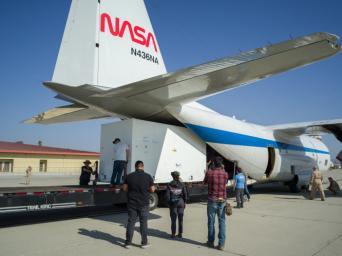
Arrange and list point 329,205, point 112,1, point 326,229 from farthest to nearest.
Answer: point 329,205 < point 112,1 < point 326,229

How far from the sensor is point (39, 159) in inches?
1545

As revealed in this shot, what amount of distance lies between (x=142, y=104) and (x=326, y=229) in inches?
247

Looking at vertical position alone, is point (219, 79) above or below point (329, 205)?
above

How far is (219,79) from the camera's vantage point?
29.1ft

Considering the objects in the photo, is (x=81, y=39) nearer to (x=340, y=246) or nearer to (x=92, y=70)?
(x=92, y=70)

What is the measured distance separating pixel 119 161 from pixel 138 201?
369cm

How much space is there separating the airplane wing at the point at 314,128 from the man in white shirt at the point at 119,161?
9.84 meters

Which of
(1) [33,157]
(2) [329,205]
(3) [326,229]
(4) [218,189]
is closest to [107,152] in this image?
(4) [218,189]

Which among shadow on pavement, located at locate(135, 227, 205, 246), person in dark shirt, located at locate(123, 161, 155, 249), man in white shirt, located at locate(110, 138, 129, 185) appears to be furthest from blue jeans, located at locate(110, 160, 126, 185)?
person in dark shirt, located at locate(123, 161, 155, 249)

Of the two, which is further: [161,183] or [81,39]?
[161,183]

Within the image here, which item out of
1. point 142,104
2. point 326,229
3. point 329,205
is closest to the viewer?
point 326,229

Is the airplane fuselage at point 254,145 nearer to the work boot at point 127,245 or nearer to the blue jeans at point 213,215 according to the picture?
the blue jeans at point 213,215

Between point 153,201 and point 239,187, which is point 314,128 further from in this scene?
point 153,201

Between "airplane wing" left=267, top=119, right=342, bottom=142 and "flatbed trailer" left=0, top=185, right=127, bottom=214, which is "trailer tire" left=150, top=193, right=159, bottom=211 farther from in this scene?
"airplane wing" left=267, top=119, right=342, bottom=142
